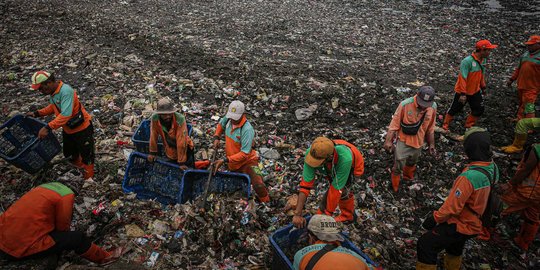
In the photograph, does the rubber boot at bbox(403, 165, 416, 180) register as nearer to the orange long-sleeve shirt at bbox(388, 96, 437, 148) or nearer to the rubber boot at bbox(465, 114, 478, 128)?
the orange long-sleeve shirt at bbox(388, 96, 437, 148)

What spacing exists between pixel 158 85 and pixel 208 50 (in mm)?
2496

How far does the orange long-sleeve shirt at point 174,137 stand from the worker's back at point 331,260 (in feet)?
7.53

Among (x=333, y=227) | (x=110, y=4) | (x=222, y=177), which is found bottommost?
(x=222, y=177)

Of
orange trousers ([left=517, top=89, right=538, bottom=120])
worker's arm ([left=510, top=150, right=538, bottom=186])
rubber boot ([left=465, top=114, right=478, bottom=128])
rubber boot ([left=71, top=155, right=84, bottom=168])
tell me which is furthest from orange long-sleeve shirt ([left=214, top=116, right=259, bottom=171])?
orange trousers ([left=517, top=89, right=538, bottom=120])

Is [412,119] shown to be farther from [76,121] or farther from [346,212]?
[76,121]

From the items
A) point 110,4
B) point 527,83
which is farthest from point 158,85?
point 110,4

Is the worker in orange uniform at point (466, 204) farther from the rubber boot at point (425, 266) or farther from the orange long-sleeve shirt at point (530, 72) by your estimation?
the orange long-sleeve shirt at point (530, 72)

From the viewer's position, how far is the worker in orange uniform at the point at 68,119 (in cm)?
407

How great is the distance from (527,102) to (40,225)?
7.89 m

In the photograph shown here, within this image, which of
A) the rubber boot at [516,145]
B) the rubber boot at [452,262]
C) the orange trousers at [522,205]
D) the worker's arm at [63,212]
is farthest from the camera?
the rubber boot at [516,145]

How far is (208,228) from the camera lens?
372 cm

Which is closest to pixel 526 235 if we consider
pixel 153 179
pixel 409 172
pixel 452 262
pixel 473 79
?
pixel 452 262

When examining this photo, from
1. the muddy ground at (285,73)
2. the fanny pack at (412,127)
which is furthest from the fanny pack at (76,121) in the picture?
the fanny pack at (412,127)

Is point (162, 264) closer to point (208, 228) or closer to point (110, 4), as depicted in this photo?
A: point (208, 228)
